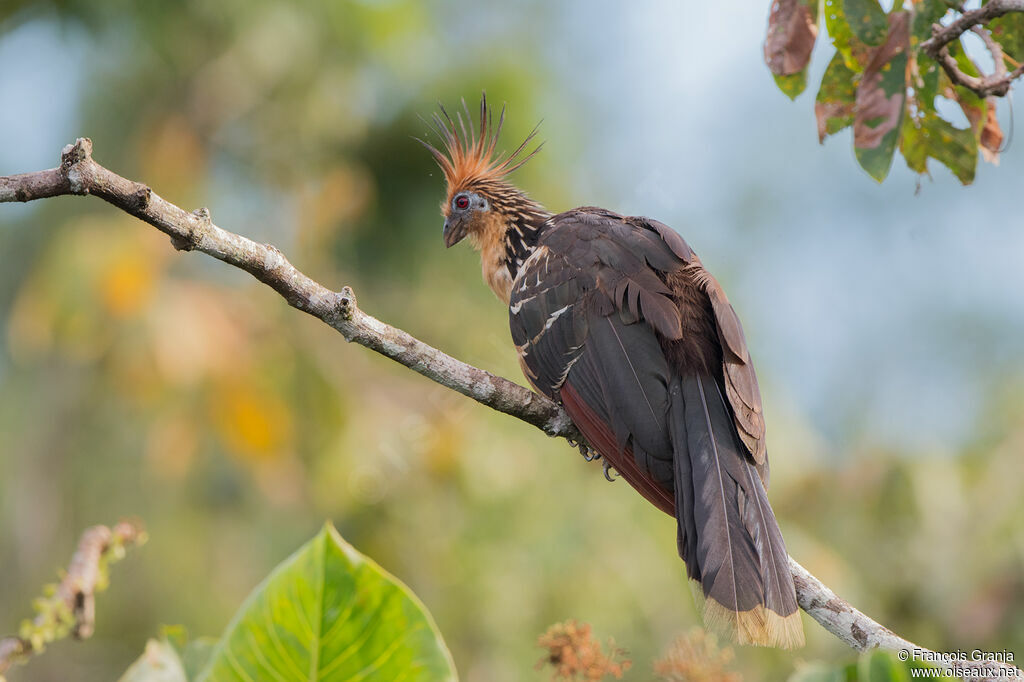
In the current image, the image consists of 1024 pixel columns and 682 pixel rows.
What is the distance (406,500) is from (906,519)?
15.9 ft

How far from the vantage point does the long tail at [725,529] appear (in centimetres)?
233

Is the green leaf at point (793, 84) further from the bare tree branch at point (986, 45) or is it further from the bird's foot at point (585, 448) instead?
the bird's foot at point (585, 448)

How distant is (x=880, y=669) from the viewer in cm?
133

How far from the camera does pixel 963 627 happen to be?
6.85 metres

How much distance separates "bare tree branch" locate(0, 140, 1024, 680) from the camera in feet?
6.82

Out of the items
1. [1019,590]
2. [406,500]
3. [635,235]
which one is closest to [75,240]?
[406,500]

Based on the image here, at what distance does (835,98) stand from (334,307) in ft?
5.04

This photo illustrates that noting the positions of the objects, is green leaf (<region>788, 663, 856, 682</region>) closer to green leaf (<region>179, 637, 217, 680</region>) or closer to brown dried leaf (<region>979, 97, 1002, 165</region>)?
green leaf (<region>179, 637, 217, 680</region>)

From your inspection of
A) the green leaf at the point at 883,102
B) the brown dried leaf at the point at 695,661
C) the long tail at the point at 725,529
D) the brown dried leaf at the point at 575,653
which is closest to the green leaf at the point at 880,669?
the brown dried leaf at the point at 695,661

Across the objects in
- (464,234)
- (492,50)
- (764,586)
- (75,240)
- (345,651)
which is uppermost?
(492,50)

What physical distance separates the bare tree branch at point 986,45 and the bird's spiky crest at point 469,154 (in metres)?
1.72

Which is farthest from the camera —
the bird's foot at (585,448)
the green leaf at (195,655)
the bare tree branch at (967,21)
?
the bird's foot at (585,448)

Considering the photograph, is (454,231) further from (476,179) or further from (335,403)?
(335,403)

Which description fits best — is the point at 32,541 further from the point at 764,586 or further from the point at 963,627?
the point at 764,586
